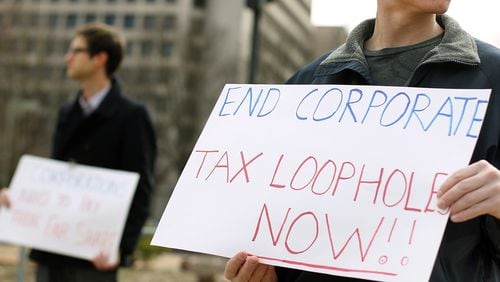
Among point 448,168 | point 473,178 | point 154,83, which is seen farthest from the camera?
point 154,83

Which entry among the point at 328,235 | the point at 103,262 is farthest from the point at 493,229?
the point at 103,262

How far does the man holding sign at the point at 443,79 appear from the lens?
1705 millimetres

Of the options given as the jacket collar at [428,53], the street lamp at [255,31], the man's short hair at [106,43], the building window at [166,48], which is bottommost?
the building window at [166,48]

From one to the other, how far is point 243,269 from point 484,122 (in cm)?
65

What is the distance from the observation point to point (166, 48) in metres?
40.1

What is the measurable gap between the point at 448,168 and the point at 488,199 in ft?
0.47

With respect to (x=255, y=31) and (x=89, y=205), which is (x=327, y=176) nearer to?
(x=89, y=205)

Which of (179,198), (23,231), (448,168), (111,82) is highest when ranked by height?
(448,168)

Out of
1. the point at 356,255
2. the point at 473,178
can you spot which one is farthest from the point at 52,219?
the point at 473,178

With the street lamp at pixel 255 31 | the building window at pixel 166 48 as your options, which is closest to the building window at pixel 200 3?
the building window at pixel 166 48

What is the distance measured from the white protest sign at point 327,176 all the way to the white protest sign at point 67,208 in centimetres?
206

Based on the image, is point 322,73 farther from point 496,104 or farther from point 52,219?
point 52,219

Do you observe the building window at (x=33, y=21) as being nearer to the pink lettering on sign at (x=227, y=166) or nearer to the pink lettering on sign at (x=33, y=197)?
the pink lettering on sign at (x=33, y=197)

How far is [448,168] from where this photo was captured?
180cm
